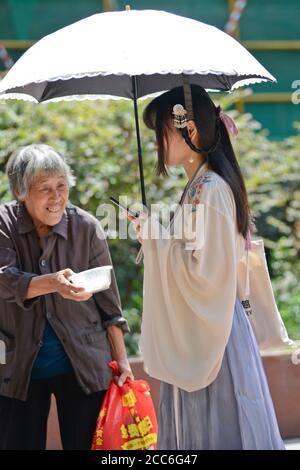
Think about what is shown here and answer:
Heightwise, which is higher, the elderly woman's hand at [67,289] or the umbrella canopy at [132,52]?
the umbrella canopy at [132,52]

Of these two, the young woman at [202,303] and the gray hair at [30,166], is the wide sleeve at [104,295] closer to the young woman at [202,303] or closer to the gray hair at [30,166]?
the gray hair at [30,166]

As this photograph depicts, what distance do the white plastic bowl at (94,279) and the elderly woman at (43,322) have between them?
3.7 inches

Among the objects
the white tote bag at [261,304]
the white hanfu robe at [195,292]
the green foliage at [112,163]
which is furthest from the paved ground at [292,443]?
the white hanfu robe at [195,292]

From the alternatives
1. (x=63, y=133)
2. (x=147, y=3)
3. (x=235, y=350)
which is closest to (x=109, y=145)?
(x=63, y=133)

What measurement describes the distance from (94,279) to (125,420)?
2.09 ft

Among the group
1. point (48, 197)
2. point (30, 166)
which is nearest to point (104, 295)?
point (48, 197)

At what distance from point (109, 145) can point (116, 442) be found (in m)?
3.12

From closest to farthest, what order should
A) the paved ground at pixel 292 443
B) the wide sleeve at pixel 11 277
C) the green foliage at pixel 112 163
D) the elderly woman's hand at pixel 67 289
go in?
the elderly woman's hand at pixel 67 289 → the wide sleeve at pixel 11 277 → the paved ground at pixel 292 443 → the green foliage at pixel 112 163

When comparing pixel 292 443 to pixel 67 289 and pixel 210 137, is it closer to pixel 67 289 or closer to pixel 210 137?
pixel 67 289

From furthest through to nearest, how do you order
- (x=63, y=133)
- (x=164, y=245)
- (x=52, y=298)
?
(x=63, y=133) < (x=52, y=298) < (x=164, y=245)

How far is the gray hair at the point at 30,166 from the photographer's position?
3.59 meters

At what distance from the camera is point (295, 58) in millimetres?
10914

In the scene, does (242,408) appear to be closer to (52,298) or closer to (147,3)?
(52,298)

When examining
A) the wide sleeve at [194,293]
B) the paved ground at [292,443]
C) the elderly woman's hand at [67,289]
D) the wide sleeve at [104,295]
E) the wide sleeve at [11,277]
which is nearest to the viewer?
the wide sleeve at [194,293]
